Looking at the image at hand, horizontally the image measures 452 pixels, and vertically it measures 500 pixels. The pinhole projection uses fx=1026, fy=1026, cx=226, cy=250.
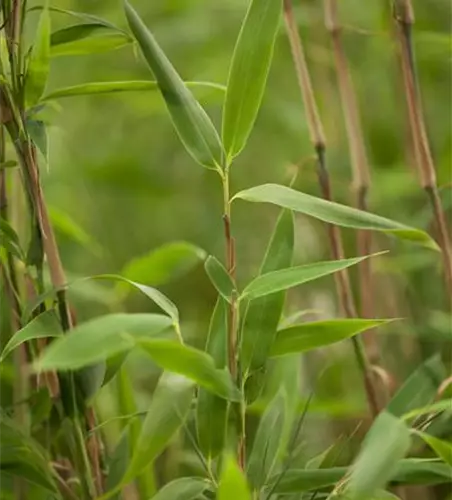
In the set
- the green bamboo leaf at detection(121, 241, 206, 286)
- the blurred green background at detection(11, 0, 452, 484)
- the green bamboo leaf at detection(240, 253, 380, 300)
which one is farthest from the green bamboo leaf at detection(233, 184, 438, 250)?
the blurred green background at detection(11, 0, 452, 484)

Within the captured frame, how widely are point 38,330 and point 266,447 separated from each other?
137 millimetres

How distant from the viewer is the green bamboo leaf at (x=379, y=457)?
424 mm

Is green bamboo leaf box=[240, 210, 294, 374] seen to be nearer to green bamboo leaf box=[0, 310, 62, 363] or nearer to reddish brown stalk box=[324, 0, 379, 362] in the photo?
green bamboo leaf box=[0, 310, 62, 363]

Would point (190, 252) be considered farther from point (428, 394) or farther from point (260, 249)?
point (260, 249)

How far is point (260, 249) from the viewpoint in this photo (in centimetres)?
123

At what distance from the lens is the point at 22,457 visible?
532mm

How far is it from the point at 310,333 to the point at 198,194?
775 mm

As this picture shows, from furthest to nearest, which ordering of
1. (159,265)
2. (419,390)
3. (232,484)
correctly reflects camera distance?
(159,265), (419,390), (232,484)

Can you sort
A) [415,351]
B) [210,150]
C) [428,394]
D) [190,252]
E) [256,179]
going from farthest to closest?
[256,179]
[415,351]
[190,252]
[428,394]
[210,150]

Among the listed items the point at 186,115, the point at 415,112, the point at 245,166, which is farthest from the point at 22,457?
the point at 245,166

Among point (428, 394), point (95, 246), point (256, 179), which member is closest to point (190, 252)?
point (428, 394)

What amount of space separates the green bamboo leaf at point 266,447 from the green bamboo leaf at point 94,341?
0.13 metres

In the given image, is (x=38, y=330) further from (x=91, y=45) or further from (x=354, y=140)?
(x=354, y=140)

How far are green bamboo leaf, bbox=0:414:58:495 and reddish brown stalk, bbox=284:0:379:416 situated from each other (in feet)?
0.72
